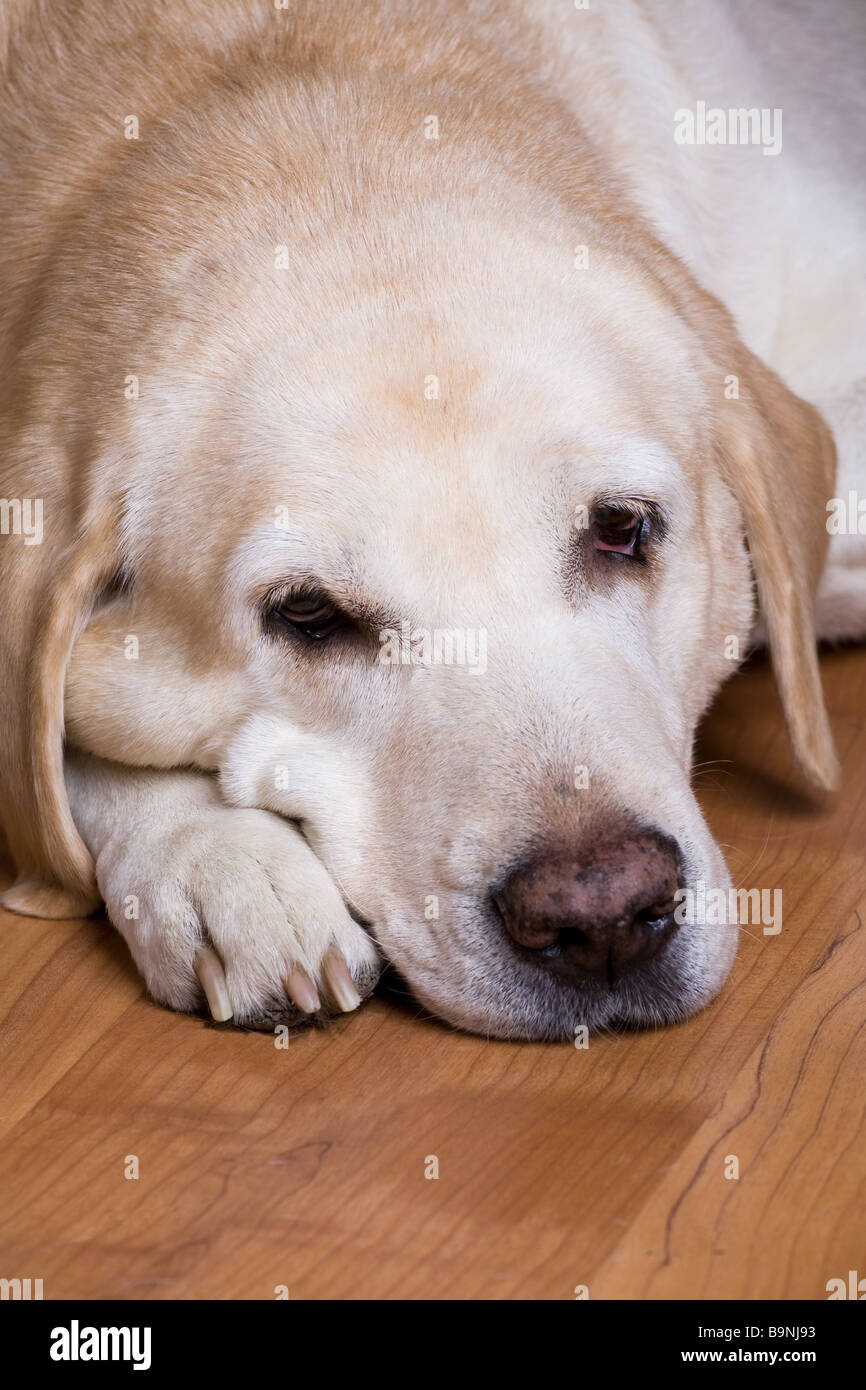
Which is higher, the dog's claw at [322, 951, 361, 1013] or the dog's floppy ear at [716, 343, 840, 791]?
the dog's floppy ear at [716, 343, 840, 791]

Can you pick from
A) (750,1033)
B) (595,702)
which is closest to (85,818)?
(595,702)

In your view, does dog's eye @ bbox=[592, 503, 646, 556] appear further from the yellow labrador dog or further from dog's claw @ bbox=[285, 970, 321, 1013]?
dog's claw @ bbox=[285, 970, 321, 1013]

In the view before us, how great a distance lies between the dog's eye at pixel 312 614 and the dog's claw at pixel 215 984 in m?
0.52

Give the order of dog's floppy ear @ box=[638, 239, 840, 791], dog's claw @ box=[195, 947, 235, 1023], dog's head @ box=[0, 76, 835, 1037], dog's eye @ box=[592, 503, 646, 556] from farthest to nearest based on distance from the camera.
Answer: dog's floppy ear @ box=[638, 239, 840, 791], dog's eye @ box=[592, 503, 646, 556], dog's claw @ box=[195, 947, 235, 1023], dog's head @ box=[0, 76, 835, 1037]

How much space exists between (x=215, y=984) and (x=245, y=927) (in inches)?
4.2

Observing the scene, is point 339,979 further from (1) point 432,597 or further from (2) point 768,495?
(2) point 768,495

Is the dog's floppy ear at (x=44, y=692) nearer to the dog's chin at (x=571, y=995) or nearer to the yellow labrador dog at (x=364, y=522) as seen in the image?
the yellow labrador dog at (x=364, y=522)

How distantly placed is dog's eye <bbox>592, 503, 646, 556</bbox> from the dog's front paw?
686 mm

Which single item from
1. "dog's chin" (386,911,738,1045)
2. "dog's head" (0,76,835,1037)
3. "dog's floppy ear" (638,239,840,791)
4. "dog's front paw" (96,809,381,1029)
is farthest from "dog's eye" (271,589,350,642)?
"dog's floppy ear" (638,239,840,791)

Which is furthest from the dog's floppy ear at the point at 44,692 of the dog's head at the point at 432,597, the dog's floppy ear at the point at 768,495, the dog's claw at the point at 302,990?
the dog's floppy ear at the point at 768,495

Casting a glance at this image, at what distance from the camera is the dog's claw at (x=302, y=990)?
249 cm

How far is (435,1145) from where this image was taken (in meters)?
2.28

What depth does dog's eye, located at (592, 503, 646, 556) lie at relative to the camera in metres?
2.66

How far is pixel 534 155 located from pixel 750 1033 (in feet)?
5.15
